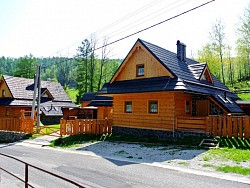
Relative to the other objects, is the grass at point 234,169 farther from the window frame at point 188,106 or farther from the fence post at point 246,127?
the window frame at point 188,106

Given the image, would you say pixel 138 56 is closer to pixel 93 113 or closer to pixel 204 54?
pixel 93 113

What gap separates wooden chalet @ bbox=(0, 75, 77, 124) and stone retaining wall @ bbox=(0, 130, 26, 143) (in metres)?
8.29

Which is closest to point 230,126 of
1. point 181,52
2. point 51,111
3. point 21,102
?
point 181,52

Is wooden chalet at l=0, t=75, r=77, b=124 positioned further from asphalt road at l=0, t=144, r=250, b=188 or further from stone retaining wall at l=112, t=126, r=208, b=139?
asphalt road at l=0, t=144, r=250, b=188

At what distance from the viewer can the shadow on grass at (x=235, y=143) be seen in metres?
12.9

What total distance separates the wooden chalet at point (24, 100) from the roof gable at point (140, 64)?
1648cm

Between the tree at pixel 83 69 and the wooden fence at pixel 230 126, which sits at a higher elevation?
the tree at pixel 83 69

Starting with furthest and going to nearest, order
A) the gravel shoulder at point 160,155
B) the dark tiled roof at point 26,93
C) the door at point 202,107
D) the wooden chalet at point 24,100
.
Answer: the dark tiled roof at point 26,93, the wooden chalet at point 24,100, the door at point 202,107, the gravel shoulder at point 160,155

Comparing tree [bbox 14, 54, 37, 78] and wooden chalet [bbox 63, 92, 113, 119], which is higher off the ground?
tree [bbox 14, 54, 37, 78]

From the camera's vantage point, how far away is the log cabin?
55.6 feet

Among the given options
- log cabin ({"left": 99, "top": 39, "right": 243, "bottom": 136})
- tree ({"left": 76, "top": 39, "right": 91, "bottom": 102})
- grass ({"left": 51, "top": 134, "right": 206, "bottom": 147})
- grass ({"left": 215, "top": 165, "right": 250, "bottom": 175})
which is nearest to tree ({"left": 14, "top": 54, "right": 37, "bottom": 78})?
tree ({"left": 76, "top": 39, "right": 91, "bottom": 102})

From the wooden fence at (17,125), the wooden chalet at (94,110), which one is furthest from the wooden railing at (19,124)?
the wooden chalet at (94,110)

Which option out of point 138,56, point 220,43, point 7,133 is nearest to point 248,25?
point 220,43

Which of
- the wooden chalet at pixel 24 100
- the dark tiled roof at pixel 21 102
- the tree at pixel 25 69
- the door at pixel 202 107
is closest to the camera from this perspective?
the door at pixel 202 107
